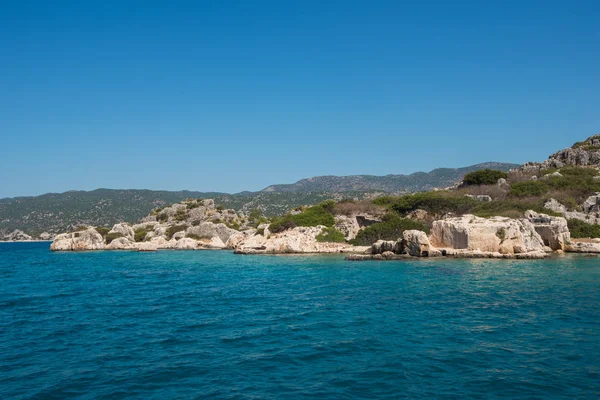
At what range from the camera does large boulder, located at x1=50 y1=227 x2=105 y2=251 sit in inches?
2749

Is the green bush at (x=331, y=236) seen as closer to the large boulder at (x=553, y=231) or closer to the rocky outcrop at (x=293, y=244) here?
the rocky outcrop at (x=293, y=244)

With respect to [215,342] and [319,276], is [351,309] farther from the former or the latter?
[319,276]

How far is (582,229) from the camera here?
137ft

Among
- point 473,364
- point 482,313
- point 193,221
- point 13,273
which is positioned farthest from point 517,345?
point 193,221

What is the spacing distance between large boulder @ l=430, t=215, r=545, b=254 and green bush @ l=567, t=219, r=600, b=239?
267 inches

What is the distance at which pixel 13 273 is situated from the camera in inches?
1398

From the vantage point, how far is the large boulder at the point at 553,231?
38.4m

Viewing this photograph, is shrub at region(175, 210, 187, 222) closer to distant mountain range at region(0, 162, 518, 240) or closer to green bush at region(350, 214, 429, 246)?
distant mountain range at region(0, 162, 518, 240)

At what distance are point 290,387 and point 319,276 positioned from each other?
60.5ft

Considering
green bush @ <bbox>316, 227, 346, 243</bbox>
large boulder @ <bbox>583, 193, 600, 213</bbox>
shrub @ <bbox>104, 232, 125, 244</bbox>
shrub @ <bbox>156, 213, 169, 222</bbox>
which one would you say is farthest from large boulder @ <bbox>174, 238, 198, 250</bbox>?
large boulder @ <bbox>583, 193, 600, 213</bbox>

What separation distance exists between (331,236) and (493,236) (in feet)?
62.0

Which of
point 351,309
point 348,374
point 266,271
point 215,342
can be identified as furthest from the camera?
point 266,271

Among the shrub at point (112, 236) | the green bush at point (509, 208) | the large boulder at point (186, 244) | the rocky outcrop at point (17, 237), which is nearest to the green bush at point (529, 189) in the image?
the green bush at point (509, 208)

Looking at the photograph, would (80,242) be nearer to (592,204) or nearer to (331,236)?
(331,236)
